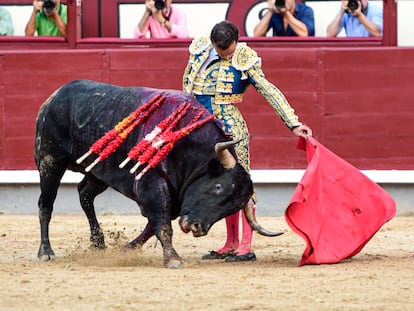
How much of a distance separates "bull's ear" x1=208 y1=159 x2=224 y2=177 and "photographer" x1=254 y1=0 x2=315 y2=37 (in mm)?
3454

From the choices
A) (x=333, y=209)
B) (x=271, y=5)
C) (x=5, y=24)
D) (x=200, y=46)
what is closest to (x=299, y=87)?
(x=271, y=5)

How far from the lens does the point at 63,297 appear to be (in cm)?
531

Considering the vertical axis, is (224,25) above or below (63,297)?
above

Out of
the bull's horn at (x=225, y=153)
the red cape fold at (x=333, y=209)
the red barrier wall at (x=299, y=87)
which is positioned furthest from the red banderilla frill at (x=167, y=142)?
the red barrier wall at (x=299, y=87)

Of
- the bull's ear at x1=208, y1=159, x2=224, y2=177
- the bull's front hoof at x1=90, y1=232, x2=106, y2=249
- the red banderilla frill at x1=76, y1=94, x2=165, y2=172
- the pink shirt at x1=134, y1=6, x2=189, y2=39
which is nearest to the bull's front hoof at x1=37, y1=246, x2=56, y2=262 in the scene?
the bull's front hoof at x1=90, y1=232, x2=106, y2=249

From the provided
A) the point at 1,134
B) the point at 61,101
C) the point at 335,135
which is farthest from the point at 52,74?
the point at 61,101

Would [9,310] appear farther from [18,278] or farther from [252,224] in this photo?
[252,224]

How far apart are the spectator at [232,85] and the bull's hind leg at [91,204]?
776 mm

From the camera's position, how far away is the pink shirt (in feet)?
32.0

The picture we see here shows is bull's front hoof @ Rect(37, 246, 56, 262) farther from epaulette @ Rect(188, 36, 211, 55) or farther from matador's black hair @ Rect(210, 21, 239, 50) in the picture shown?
matador's black hair @ Rect(210, 21, 239, 50)

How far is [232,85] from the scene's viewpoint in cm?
672

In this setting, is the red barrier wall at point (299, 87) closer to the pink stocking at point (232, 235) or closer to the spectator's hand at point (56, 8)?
the spectator's hand at point (56, 8)

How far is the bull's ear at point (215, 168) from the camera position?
6.42 m

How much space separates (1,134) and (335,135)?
2.59m
